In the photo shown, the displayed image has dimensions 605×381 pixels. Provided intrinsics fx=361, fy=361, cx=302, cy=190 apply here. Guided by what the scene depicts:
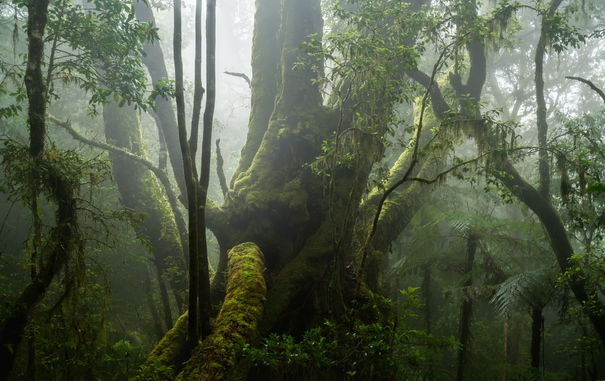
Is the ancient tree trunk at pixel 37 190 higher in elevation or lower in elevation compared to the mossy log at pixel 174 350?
higher

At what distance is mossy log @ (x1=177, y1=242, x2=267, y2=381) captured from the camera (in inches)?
123

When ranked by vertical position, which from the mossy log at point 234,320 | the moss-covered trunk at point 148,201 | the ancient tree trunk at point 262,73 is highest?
the ancient tree trunk at point 262,73

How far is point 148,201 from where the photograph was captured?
8438 millimetres

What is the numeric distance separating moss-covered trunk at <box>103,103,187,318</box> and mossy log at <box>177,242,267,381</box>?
114 inches

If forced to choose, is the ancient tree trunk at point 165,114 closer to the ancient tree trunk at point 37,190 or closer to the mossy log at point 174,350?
the mossy log at point 174,350

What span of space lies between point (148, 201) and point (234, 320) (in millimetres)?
5597

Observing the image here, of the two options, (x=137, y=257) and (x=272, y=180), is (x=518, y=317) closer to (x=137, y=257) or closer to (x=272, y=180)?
(x=272, y=180)

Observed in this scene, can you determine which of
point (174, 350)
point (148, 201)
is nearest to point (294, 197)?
point (174, 350)

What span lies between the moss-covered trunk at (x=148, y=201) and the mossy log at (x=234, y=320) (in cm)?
290

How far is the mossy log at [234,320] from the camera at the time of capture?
3.11 metres

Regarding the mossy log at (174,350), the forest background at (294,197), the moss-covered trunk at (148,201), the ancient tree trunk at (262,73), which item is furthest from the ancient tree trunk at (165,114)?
the mossy log at (174,350)

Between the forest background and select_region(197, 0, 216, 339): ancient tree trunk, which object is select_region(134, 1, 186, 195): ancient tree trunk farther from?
select_region(197, 0, 216, 339): ancient tree trunk

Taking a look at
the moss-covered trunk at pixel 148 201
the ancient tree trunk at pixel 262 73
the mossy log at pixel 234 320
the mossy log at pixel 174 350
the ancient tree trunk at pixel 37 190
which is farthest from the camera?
the moss-covered trunk at pixel 148 201

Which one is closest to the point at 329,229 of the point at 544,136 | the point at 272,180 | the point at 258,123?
the point at 272,180
